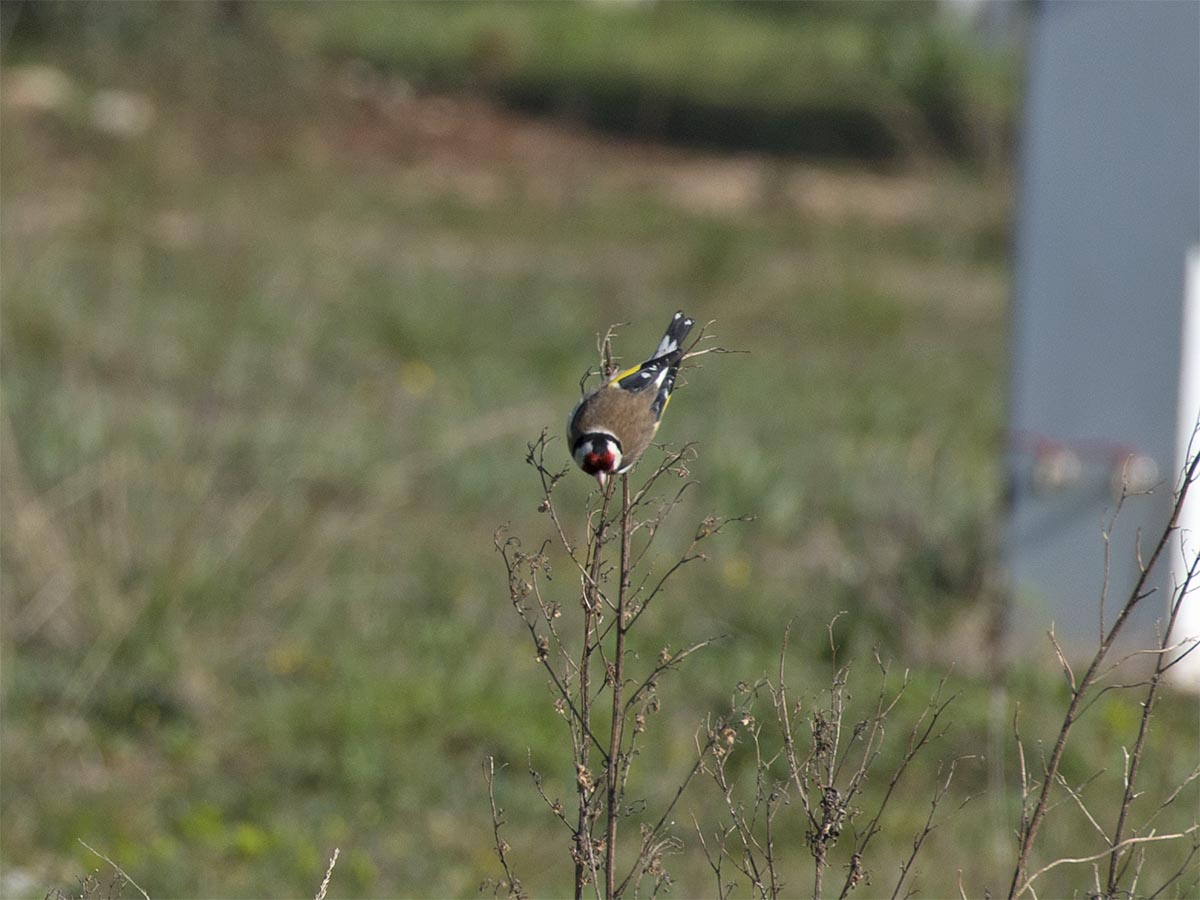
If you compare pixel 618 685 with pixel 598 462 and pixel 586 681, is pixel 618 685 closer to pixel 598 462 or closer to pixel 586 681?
pixel 586 681

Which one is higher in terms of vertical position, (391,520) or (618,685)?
(618,685)

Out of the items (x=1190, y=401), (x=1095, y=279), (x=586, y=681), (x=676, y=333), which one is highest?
(x=676, y=333)

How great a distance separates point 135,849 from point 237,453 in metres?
1.96

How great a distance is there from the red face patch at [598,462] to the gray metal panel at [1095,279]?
2.93 meters

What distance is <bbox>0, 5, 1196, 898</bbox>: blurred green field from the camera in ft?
13.8

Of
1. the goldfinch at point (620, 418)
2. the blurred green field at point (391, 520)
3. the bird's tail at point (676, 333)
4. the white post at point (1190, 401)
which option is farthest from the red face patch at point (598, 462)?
the white post at point (1190, 401)

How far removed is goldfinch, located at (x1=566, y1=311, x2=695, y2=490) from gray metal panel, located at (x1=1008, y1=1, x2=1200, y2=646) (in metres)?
2.84

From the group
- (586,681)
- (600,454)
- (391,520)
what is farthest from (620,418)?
(391,520)

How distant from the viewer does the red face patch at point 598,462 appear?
212 cm

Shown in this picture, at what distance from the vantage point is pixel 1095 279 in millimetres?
5039

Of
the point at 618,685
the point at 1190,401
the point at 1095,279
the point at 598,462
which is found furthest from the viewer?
the point at 1095,279

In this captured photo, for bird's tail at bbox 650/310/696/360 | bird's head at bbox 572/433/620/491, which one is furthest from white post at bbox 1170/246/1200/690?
bird's head at bbox 572/433/620/491

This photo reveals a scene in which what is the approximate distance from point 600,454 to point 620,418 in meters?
0.05

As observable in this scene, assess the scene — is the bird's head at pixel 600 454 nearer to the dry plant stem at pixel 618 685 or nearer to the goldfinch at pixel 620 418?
the goldfinch at pixel 620 418
